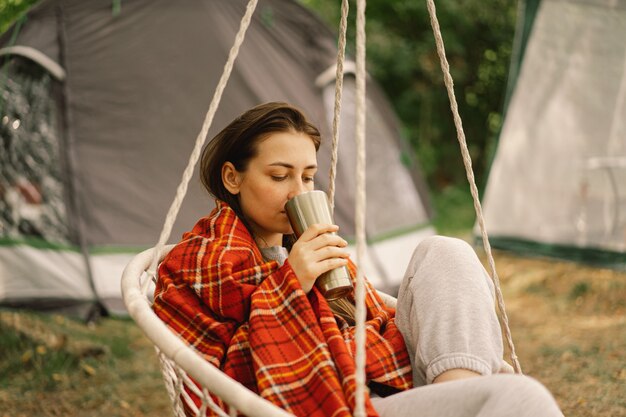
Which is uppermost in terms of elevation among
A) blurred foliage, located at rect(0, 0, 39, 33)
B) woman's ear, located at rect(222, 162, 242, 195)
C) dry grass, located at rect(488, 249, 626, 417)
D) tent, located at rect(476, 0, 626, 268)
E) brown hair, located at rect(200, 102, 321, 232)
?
blurred foliage, located at rect(0, 0, 39, 33)

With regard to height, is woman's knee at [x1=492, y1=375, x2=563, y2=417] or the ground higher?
woman's knee at [x1=492, y1=375, x2=563, y2=417]

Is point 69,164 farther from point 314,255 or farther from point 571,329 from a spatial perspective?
point 571,329

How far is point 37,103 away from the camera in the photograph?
327cm

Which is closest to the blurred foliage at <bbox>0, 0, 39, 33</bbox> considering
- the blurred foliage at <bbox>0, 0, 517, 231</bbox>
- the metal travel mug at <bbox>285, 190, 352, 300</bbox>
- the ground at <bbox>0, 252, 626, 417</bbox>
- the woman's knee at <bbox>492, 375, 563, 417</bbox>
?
the ground at <bbox>0, 252, 626, 417</bbox>

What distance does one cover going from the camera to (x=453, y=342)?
1.19m

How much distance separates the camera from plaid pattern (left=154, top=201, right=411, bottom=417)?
1.15 m

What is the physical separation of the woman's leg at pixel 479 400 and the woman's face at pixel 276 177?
0.45 meters

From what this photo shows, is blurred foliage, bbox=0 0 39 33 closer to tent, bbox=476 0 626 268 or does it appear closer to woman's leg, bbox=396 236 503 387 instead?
woman's leg, bbox=396 236 503 387

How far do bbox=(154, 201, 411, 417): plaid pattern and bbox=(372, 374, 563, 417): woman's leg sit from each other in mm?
85

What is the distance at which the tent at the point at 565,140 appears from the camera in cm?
415

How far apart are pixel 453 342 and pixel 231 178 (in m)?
0.60

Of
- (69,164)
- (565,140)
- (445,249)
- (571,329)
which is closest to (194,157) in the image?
(445,249)

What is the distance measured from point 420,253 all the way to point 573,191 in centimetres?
335

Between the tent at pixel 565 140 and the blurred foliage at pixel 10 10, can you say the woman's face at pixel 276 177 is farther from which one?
the tent at pixel 565 140
